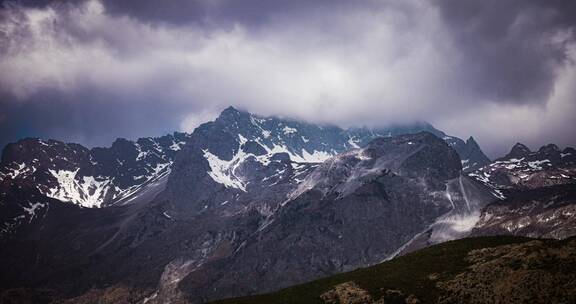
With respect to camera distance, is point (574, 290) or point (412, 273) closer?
point (574, 290)

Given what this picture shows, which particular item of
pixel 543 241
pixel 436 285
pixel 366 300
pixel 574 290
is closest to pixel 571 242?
pixel 543 241

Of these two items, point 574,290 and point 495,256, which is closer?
point 574,290

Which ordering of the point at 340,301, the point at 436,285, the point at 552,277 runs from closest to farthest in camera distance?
the point at 552,277
the point at 436,285
the point at 340,301

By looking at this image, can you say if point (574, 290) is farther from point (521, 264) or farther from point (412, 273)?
point (412, 273)

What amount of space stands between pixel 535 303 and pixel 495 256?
40.9 metres

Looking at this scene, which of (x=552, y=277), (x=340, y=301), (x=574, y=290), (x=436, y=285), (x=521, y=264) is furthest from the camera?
(x=340, y=301)

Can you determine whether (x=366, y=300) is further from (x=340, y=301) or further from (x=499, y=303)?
(x=499, y=303)

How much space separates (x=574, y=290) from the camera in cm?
14162

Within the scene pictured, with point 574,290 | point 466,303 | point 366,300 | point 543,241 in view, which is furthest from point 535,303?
point 366,300

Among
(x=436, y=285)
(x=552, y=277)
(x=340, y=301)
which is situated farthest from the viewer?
(x=340, y=301)

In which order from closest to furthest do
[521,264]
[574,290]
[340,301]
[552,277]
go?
[574,290] < [552,277] < [521,264] < [340,301]

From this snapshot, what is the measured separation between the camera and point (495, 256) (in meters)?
185

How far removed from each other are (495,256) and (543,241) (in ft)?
51.0

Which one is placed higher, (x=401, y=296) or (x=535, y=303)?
(x=401, y=296)
